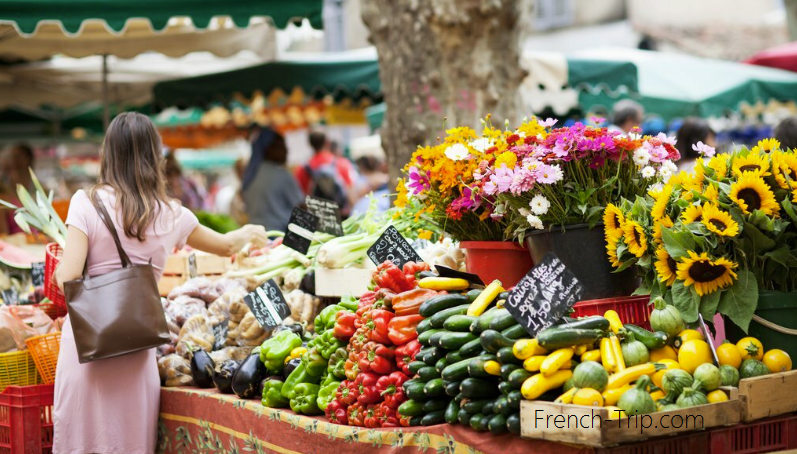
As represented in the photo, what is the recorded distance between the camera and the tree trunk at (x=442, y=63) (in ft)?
22.4

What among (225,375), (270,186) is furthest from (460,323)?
(270,186)

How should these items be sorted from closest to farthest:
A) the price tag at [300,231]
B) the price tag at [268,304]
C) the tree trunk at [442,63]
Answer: the price tag at [268,304] → the price tag at [300,231] → the tree trunk at [442,63]

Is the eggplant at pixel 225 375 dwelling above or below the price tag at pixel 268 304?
below

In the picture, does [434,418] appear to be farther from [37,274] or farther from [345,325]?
[37,274]

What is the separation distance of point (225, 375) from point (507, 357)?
1773 millimetres

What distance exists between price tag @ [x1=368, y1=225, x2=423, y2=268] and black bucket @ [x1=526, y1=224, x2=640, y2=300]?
2.31 ft

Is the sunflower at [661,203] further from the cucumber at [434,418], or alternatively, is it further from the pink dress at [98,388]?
the pink dress at [98,388]

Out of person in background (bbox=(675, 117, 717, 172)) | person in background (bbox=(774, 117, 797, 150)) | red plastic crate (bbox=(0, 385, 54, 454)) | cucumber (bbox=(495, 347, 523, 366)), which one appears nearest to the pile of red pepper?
cucumber (bbox=(495, 347, 523, 366))

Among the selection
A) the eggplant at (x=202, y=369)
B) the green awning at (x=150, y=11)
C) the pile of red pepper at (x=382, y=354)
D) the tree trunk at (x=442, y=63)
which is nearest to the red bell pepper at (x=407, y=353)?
the pile of red pepper at (x=382, y=354)

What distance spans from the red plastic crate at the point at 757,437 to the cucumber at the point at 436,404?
2.80 ft

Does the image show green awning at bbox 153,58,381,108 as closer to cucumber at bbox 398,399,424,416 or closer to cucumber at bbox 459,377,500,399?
cucumber at bbox 398,399,424,416

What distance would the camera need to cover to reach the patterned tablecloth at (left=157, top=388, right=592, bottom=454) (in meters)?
2.91

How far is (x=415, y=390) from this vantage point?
10.3 ft

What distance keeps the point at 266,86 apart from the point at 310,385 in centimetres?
529
